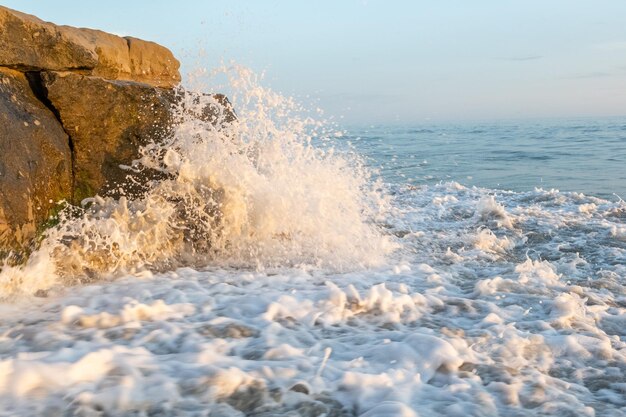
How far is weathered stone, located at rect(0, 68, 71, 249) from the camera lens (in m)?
3.77

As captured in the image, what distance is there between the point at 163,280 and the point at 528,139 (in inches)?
794

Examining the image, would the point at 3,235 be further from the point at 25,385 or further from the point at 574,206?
the point at 574,206

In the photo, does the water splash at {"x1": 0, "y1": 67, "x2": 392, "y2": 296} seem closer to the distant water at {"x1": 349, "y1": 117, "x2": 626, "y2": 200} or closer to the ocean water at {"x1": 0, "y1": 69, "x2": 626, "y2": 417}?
the ocean water at {"x1": 0, "y1": 69, "x2": 626, "y2": 417}

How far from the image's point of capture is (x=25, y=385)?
2.10 meters

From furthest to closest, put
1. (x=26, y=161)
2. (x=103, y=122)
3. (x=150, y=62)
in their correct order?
(x=150, y=62), (x=103, y=122), (x=26, y=161)

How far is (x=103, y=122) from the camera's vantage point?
4.71 metres

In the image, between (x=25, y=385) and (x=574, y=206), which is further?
(x=574, y=206)

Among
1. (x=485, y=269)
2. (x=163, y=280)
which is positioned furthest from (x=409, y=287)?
(x=163, y=280)

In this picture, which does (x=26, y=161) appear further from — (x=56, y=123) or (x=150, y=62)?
(x=150, y=62)

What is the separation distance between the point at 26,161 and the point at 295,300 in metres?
2.32

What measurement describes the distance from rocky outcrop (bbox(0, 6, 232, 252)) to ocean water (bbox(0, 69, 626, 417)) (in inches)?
8.2

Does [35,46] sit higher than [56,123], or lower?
higher

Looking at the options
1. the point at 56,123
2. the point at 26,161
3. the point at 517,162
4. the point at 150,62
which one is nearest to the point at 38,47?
the point at 56,123

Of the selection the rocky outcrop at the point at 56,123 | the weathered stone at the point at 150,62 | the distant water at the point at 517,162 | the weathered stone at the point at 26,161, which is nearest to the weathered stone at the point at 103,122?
the rocky outcrop at the point at 56,123
